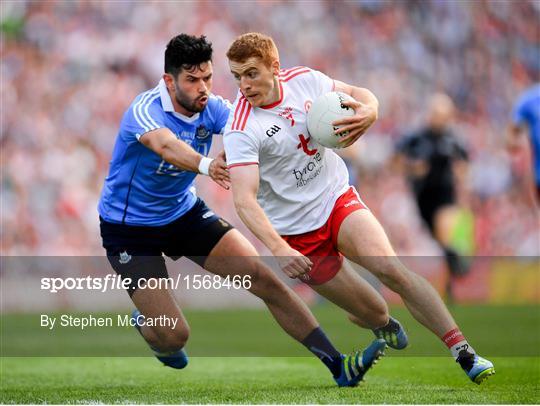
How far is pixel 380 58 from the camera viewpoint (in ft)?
76.0

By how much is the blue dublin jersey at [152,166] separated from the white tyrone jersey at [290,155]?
0.70 meters

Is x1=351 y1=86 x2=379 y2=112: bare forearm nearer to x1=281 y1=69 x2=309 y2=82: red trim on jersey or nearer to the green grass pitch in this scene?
x1=281 y1=69 x2=309 y2=82: red trim on jersey

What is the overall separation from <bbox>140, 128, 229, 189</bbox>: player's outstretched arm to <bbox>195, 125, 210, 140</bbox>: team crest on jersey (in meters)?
0.38

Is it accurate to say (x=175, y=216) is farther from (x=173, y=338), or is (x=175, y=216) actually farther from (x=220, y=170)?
(x=220, y=170)

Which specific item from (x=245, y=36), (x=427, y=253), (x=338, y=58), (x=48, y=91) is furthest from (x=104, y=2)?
(x=245, y=36)

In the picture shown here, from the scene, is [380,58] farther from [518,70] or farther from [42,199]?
[42,199]

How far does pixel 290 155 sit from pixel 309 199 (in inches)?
15.3

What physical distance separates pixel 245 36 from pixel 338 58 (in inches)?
621

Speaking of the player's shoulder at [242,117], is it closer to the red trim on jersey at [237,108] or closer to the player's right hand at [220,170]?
the red trim on jersey at [237,108]

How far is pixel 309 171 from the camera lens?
7551 millimetres

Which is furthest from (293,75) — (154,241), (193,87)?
(154,241)

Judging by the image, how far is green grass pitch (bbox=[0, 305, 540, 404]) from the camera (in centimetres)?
721

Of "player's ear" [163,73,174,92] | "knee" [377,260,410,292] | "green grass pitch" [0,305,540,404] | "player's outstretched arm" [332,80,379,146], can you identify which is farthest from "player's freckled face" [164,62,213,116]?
"green grass pitch" [0,305,540,404]

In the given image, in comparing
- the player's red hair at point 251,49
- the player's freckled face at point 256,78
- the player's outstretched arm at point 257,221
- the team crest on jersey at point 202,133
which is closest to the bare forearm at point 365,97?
the player's freckled face at point 256,78
